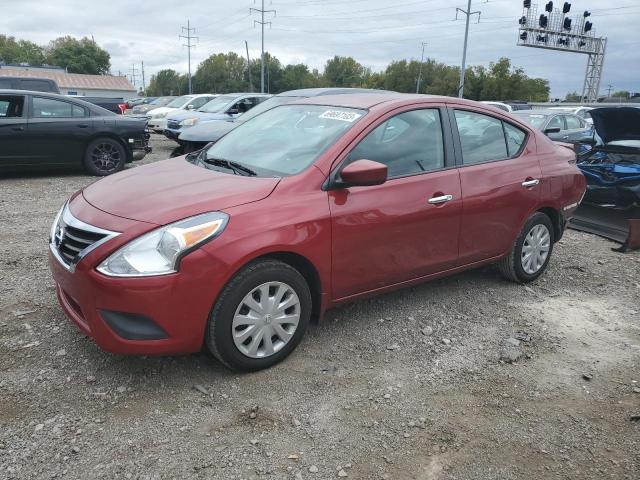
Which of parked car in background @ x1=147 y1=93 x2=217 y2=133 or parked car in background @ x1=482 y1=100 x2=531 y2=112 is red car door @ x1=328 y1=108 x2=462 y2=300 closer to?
parked car in background @ x1=482 y1=100 x2=531 y2=112

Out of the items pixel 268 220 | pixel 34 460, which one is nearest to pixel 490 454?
pixel 268 220

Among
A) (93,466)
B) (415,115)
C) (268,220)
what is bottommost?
(93,466)

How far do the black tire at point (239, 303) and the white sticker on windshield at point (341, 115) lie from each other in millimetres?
1157

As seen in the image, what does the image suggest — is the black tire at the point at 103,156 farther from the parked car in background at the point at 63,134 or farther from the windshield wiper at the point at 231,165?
the windshield wiper at the point at 231,165

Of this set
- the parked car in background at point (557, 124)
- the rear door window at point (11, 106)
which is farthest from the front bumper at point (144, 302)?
the parked car in background at point (557, 124)

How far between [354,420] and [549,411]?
110 centimetres

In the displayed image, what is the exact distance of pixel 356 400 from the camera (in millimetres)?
3018

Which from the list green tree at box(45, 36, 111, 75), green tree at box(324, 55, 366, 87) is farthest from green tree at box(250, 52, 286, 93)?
green tree at box(45, 36, 111, 75)

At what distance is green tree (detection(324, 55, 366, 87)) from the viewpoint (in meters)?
96.6

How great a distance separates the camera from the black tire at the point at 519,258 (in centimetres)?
464

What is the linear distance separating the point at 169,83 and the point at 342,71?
139 feet

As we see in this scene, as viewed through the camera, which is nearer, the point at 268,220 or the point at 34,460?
the point at 34,460

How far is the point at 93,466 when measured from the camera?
244 cm

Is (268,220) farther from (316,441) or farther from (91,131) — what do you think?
(91,131)
